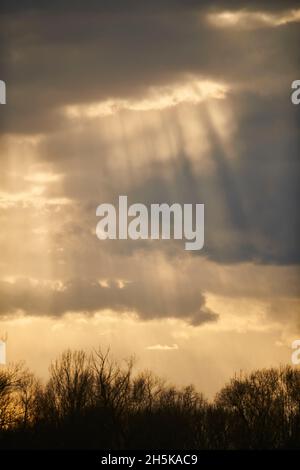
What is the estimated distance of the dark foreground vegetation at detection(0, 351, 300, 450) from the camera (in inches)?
3720

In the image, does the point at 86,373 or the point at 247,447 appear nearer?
the point at 247,447

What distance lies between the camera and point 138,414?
4028 inches

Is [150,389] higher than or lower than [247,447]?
higher

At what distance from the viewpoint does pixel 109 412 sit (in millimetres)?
99688

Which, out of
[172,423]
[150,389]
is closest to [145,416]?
[172,423]

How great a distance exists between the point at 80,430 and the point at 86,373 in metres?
14.4

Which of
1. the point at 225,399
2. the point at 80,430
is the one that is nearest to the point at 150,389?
the point at 225,399

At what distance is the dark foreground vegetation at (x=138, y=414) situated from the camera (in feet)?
310

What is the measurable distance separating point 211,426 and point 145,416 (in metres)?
5.04

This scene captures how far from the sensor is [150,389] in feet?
385
